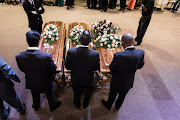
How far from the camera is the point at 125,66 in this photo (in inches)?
79.1

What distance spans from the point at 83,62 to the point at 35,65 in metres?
0.68

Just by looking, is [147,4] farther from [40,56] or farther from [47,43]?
[40,56]

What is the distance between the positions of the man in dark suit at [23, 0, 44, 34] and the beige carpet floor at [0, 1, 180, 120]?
35.3 inches

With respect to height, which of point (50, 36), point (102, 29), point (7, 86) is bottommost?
point (7, 86)

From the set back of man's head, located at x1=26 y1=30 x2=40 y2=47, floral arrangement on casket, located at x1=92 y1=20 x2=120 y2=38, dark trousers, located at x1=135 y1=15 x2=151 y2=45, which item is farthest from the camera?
dark trousers, located at x1=135 y1=15 x2=151 y2=45

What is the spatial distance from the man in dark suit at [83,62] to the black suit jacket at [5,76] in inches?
32.5

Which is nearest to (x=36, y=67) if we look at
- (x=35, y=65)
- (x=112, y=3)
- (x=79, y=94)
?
(x=35, y=65)

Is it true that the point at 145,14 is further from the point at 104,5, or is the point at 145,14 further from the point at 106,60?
the point at 104,5

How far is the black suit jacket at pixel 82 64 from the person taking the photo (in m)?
2.03

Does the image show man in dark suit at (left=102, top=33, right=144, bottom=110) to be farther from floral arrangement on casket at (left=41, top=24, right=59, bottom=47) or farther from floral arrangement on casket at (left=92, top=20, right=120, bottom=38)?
floral arrangement on casket at (left=41, top=24, right=59, bottom=47)

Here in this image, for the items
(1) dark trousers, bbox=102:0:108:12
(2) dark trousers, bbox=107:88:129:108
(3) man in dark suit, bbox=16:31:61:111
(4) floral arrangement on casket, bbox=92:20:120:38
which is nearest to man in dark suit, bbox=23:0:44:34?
(4) floral arrangement on casket, bbox=92:20:120:38

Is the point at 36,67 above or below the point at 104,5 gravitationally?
below

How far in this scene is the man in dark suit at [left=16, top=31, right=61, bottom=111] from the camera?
188 centimetres

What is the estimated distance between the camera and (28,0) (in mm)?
3586
